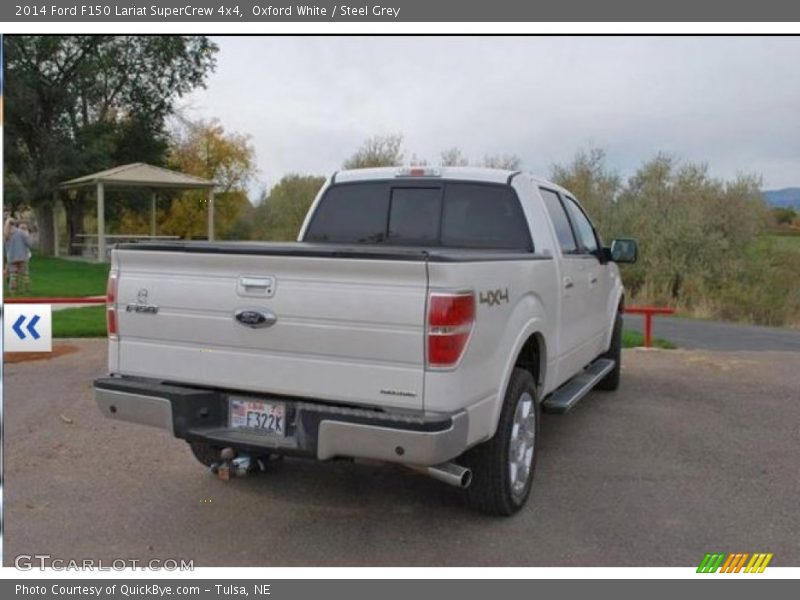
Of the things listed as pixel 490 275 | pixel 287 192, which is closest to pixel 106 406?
pixel 490 275

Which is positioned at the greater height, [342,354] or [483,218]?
[483,218]

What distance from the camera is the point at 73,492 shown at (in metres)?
4.73

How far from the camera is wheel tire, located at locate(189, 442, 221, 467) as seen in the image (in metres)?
4.92

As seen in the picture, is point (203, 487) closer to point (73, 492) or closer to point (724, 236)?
point (73, 492)

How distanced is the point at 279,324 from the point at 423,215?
2.15m

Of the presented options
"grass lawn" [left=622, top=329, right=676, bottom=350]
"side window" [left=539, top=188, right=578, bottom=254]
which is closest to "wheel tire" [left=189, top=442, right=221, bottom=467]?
"side window" [left=539, top=188, right=578, bottom=254]

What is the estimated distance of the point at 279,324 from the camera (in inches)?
146

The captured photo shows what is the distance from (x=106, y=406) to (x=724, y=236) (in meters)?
21.9

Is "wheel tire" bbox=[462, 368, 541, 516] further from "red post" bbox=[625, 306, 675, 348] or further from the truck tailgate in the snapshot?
"red post" bbox=[625, 306, 675, 348]

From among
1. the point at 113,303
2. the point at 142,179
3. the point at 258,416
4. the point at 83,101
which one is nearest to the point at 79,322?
the point at 113,303

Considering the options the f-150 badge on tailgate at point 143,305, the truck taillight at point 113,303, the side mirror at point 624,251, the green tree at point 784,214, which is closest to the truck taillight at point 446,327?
the f-150 badge on tailgate at point 143,305

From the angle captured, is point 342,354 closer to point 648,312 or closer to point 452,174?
point 452,174

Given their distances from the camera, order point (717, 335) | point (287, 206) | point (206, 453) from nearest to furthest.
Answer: point (206, 453) < point (717, 335) < point (287, 206)

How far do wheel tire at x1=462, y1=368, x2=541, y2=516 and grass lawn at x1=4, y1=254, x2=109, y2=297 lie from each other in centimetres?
1428
